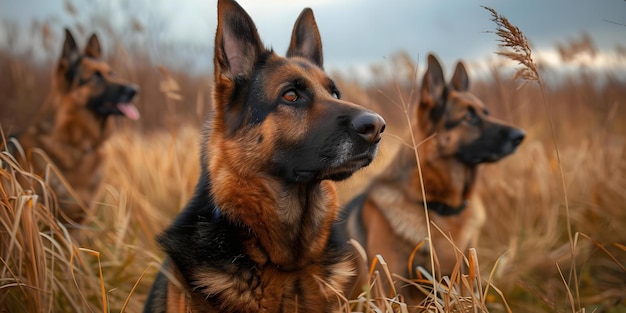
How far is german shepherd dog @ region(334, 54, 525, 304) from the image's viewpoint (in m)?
4.19

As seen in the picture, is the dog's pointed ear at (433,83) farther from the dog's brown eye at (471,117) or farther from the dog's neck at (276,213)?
the dog's neck at (276,213)

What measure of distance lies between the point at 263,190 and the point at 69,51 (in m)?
4.38

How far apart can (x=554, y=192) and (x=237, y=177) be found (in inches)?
181

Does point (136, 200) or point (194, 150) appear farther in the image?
point (194, 150)

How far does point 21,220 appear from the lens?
8.62 ft

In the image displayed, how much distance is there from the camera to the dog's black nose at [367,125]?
237 centimetres

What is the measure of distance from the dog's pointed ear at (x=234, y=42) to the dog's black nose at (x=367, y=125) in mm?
687

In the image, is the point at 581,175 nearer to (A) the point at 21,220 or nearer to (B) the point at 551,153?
(B) the point at 551,153

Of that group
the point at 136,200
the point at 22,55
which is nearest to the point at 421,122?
the point at 136,200

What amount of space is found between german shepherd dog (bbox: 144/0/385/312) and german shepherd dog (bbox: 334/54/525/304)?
1.52m

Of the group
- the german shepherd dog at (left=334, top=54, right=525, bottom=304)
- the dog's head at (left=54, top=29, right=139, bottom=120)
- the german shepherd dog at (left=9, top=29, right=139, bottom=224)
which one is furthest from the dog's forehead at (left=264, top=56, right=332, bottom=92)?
the dog's head at (left=54, top=29, right=139, bottom=120)

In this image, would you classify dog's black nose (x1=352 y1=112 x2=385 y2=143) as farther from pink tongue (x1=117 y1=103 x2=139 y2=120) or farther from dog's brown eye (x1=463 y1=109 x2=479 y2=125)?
pink tongue (x1=117 y1=103 x2=139 y2=120)

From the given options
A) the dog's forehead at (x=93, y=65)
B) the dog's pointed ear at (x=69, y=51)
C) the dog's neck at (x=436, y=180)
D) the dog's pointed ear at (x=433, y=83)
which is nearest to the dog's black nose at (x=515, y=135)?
the dog's neck at (x=436, y=180)

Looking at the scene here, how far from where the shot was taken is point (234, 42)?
2.72 meters
